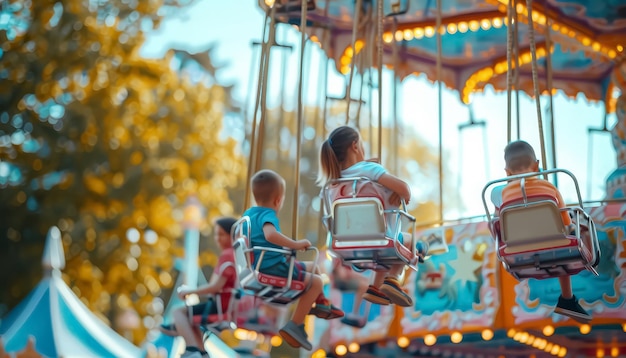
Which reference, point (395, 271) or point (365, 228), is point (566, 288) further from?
point (365, 228)

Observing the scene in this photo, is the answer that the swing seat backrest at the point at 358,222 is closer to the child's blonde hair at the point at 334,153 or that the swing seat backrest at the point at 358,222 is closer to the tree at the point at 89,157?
the child's blonde hair at the point at 334,153

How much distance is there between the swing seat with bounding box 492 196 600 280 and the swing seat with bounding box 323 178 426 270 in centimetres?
60

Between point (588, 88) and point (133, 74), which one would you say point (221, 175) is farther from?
point (588, 88)

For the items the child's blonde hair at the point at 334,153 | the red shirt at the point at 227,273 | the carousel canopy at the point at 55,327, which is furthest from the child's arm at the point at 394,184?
the carousel canopy at the point at 55,327

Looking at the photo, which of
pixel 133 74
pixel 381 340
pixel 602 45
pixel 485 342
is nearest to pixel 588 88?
pixel 602 45

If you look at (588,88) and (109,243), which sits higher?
(588,88)

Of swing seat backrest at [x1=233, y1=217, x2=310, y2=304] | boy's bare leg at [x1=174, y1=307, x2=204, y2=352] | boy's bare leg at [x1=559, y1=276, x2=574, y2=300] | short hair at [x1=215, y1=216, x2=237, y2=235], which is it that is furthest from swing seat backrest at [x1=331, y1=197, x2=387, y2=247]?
short hair at [x1=215, y1=216, x2=237, y2=235]

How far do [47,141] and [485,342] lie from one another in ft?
28.4

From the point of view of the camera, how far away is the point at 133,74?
16.0 meters

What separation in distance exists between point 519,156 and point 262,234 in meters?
1.72


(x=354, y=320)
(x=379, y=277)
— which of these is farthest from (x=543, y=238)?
(x=354, y=320)

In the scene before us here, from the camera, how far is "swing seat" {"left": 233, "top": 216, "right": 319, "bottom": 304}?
19.9 ft

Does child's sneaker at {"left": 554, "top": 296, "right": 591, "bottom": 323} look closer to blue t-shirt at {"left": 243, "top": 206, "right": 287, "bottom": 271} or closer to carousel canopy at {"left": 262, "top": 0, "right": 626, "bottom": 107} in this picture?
blue t-shirt at {"left": 243, "top": 206, "right": 287, "bottom": 271}

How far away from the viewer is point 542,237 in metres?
5.55
